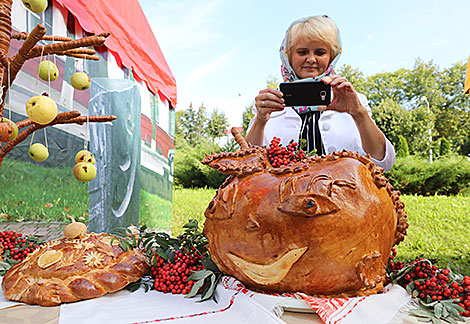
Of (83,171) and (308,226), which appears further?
(83,171)

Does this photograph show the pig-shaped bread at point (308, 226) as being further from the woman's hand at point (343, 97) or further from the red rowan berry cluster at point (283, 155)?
the woman's hand at point (343, 97)

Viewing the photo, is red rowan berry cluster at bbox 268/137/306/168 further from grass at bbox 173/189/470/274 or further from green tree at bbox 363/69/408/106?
green tree at bbox 363/69/408/106

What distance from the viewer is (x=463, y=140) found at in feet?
55.6

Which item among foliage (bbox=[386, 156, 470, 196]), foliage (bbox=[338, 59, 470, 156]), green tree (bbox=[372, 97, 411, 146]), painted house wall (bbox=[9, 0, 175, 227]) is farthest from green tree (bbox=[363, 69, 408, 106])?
painted house wall (bbox=[9, 0, 175, 227])

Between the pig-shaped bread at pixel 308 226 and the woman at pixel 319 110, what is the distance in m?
0.36

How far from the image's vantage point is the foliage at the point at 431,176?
6.59 metres

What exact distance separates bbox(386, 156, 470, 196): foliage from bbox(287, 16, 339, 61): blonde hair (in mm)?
5890

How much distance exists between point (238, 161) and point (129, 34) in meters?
2.64

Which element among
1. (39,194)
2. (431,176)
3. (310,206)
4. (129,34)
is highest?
(129,34)

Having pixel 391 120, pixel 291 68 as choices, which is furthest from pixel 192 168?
pixel 391 120

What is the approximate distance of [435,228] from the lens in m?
4.38

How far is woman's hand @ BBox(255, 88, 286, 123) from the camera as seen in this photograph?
110 cm

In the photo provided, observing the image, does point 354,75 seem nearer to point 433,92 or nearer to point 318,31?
point 433,92

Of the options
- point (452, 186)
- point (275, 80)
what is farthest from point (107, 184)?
point (275, 80)
